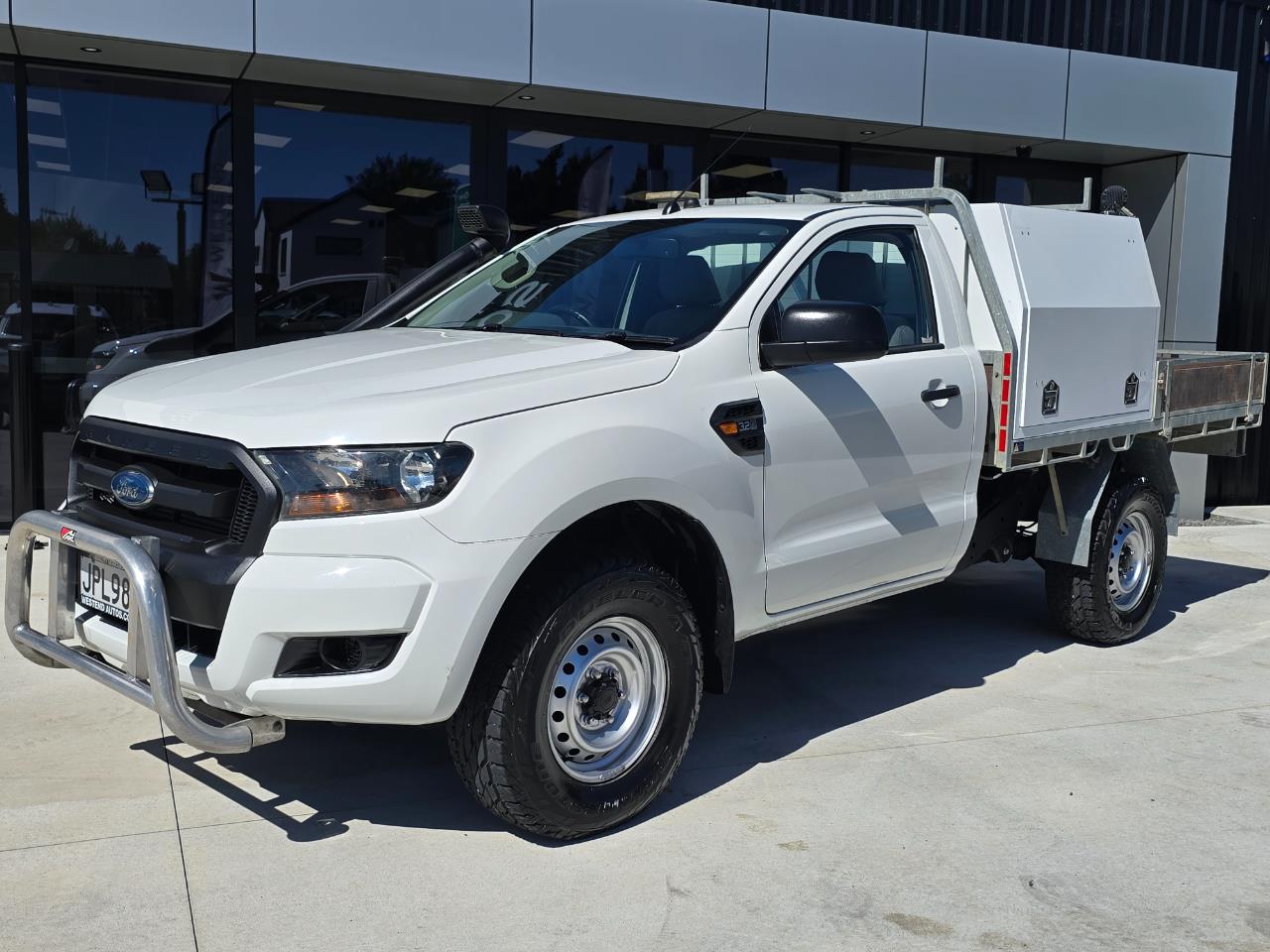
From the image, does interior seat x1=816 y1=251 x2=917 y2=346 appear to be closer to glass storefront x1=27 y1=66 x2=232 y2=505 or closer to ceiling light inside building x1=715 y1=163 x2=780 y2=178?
glass storefront x1=27 y1=66 x2=232 y2=505

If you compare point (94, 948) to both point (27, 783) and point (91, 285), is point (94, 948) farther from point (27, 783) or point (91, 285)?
point (91, 285)

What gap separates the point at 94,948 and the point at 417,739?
66.8 inches

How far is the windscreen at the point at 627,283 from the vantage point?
172 inches

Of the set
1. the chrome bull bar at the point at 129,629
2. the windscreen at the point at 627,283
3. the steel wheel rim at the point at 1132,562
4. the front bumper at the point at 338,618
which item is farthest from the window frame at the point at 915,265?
the chrome bull bar at the point at 129,629

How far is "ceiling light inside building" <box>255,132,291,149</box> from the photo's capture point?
898 cm

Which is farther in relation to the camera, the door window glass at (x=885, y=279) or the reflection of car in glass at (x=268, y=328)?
the reflection of car in glass at (x=268, y=328)

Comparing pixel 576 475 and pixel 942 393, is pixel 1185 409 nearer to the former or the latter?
pixel 942 393

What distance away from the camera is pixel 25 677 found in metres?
5.37

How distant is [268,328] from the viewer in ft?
30.0

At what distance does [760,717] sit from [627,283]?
1.86 meters

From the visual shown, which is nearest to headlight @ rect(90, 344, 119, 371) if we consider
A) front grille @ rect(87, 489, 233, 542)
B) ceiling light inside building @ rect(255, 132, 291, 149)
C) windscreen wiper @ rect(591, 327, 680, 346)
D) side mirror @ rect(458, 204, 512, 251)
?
ceiling light inside building @ rect(255, 132, 291, 149)

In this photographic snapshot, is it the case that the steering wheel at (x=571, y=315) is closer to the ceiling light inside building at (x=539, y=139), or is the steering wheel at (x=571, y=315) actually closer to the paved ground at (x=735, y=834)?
the paved ground at (x=735, y=834)

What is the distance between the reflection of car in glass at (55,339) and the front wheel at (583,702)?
247 inches

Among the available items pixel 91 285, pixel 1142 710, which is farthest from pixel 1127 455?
pixel 91 285
